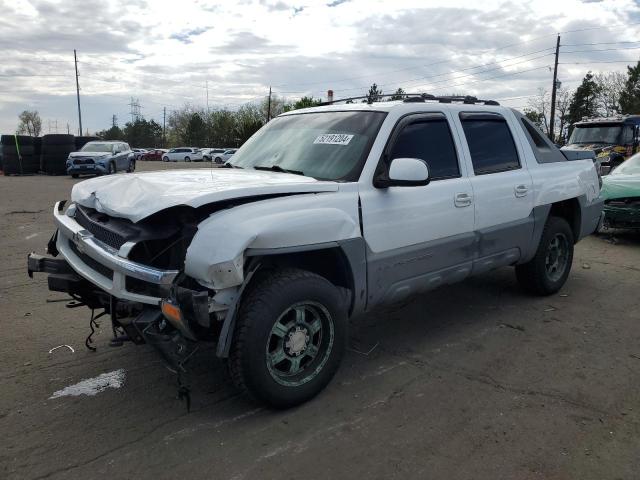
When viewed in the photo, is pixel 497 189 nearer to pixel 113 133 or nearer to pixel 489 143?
pixel 489 143

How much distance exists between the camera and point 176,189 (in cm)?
313

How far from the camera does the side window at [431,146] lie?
156 inches

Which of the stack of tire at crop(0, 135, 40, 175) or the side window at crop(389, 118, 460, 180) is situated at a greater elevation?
the side window at crop(389, 118, 460, 180)

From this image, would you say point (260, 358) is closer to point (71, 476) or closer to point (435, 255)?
point (71, 476)

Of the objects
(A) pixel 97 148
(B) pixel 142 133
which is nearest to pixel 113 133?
(B) pixel 142 133

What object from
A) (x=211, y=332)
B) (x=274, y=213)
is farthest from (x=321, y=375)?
(x=274, y=213)

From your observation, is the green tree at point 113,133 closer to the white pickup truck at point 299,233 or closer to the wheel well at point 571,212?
the wheel well at point 571,212

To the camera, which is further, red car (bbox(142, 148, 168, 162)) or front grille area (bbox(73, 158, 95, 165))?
red car (bbox(142, 148, 168, 162))

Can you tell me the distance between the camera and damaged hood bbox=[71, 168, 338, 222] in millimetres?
2949

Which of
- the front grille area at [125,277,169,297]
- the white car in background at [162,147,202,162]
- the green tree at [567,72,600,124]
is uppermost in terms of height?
the green tree at [567,72,600,124]

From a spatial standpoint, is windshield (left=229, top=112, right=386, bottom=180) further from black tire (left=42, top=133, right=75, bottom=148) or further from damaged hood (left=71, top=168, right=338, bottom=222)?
black tire (left=42, top=133, right=75, bottom=148)

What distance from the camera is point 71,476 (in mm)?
2627

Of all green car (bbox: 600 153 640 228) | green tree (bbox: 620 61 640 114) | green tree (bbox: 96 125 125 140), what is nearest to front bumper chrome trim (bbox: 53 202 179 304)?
green car (bbox: 600 153 640 228)

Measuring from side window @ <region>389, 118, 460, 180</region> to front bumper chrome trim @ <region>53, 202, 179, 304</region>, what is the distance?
1.87 metres
